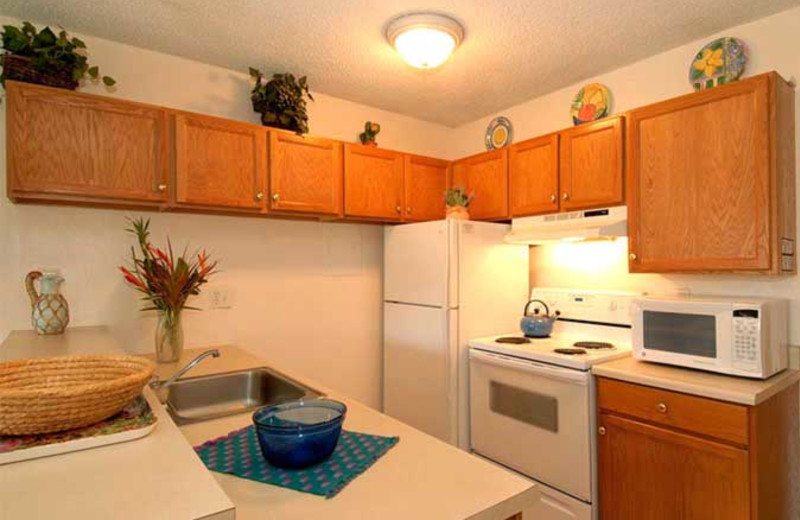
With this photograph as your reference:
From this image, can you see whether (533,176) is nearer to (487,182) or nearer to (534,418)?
(487,182)

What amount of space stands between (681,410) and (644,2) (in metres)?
1.64

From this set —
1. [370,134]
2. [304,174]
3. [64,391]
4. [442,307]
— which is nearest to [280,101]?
[304,174]

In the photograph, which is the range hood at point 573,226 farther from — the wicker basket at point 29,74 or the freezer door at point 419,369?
the wicker basket at point 29,74

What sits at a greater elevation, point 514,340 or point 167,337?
point 167,337

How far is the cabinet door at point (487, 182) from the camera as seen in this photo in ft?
8.96

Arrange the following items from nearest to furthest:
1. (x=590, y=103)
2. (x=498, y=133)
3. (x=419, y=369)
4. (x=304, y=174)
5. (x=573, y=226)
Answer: (x=573, y=226), (x=304, y=174), (x=590, y=103), (x=419, y=369), (x=498, y=133)

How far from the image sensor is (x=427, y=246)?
8.59ft

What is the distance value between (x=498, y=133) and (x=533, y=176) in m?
0.65

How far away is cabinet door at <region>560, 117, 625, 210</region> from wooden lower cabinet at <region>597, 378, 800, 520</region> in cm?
93

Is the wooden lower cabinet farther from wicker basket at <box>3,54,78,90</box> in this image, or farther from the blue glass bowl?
wicker basket at <box>3,54,78,90</box>

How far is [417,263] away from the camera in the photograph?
2.69 meters

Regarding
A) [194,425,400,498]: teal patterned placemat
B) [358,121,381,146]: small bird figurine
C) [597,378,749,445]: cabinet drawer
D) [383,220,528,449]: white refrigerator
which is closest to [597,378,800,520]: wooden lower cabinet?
[597,378,749,445]: cabinet drawer

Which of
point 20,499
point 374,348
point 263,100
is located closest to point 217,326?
point 374,348

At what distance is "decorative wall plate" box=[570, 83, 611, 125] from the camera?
2496 millimetres
